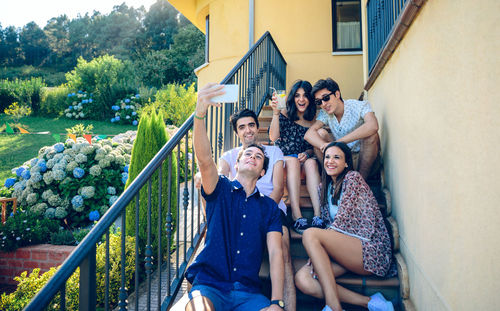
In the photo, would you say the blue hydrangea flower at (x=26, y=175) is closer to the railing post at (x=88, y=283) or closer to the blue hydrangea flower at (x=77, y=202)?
the blue hydrangea flower at (x=77, y=202)

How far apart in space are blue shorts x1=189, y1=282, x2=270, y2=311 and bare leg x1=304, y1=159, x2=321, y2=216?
1.11m

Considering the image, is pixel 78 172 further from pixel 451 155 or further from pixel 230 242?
pixel 451 155

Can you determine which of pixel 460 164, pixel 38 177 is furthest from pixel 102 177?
pixel 460 164

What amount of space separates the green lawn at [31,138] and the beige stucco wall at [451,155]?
8.41m

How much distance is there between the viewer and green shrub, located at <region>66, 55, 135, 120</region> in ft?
50.0

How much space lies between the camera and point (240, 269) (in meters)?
1.97

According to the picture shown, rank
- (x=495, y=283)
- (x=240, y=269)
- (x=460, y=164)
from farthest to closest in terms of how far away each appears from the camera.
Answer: (x=240, y=269), (x=460, y=164), (x=495, y=283)

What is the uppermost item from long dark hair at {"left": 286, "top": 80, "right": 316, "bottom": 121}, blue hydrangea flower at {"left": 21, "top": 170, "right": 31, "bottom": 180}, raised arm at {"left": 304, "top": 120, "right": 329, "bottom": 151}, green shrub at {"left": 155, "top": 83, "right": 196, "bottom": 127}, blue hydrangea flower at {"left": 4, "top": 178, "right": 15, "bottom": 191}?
green shrub at {"left": 155, "top": 83, "right": 196, "bottom": 127}

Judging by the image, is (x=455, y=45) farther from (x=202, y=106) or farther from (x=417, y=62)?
(x=202, y=106)

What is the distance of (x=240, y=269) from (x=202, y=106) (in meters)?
0.99

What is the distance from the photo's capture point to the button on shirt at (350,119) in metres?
3.13

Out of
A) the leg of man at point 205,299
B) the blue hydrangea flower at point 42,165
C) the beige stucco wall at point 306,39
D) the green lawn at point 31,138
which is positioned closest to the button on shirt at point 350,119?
the leg of man at point 205,299

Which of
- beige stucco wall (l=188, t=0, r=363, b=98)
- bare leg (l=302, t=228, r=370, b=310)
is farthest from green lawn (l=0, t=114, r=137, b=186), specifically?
bare leg (l=302, t=228, r=370, b=310)

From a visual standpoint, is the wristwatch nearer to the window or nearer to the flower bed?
the flower bed
